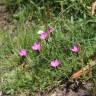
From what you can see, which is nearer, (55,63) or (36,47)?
(55,63)

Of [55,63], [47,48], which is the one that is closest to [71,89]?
[55,63]

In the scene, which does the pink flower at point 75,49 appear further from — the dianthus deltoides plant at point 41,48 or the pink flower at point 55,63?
the pink flower at point 55,63

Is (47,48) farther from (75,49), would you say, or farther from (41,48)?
(75,49)

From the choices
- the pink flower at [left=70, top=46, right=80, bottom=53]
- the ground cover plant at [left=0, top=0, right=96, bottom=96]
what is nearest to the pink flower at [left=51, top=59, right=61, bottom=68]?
the ground cover plant at [left=0, top=0, right=96, bottom=96]

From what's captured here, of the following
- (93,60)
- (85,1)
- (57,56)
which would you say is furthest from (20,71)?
(85,1)

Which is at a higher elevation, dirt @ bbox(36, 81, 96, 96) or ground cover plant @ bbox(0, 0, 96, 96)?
ground cover plant @ bbox(0, 0, 96, 96)

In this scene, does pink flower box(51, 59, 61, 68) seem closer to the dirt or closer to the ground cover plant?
the ground cover plant

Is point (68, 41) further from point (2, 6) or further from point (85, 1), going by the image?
point (2, 6)

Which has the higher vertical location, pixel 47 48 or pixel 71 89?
pixel 47 48
